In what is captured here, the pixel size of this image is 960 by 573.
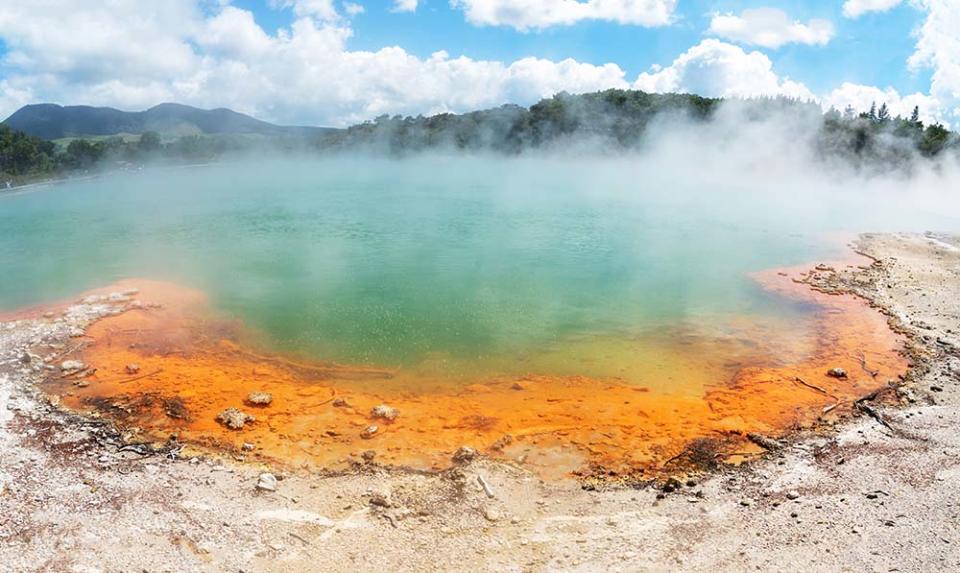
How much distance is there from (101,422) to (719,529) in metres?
7.29

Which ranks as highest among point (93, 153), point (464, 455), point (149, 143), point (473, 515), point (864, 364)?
point (149, 143)

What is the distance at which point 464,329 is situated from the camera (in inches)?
426

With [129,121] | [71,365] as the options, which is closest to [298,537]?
[71,365]

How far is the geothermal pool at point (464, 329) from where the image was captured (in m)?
7.30

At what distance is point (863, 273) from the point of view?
14.4 m

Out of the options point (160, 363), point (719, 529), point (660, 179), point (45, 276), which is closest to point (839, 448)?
point (719, 529)

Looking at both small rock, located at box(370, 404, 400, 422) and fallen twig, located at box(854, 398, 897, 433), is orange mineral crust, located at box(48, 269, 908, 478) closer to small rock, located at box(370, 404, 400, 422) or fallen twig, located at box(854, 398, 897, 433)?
small rock, located at box(370, 404, 400, 422)

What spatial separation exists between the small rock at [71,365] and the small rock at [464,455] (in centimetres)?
620

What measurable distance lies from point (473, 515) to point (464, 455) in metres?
1.04

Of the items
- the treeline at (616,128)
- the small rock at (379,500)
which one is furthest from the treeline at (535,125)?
the small rock at (379,500)

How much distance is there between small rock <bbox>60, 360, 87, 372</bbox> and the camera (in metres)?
8.52

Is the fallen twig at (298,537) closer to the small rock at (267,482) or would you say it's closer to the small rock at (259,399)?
the small rock at (267,482)

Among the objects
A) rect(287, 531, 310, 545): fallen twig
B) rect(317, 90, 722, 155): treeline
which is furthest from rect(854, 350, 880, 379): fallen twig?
rect(317, 90, 722, 155): treeline

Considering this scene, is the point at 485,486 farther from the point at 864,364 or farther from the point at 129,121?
the point at 129,121
